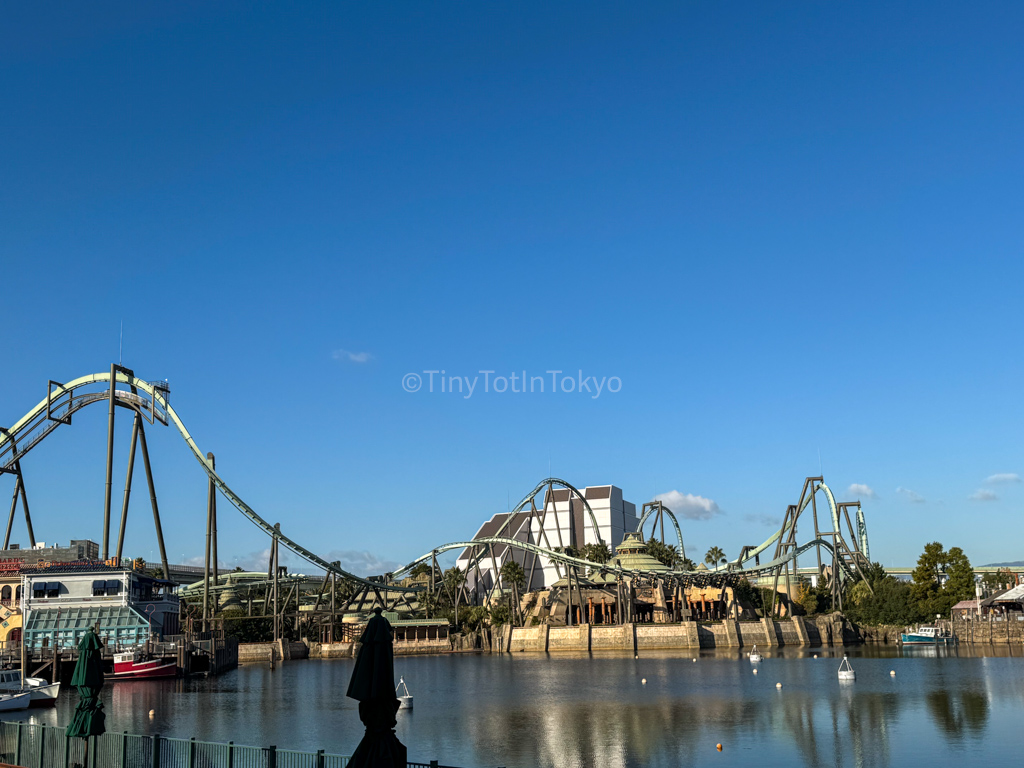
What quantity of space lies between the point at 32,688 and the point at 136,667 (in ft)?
65.9

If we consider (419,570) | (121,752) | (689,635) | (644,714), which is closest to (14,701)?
(121,752)

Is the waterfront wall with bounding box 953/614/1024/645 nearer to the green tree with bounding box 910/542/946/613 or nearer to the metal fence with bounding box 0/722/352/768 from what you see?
the green tree with bounding box 910/542/946/613

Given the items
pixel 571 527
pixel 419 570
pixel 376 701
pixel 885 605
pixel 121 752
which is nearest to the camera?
pixel 376 701

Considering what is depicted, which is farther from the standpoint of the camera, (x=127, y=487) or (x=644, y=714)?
(x=127, y=487)

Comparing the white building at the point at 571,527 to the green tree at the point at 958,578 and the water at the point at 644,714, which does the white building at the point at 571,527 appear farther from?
the water at the point at 644,714

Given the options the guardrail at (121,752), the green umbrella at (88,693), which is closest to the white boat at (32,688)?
the green umbrella at (88,693)

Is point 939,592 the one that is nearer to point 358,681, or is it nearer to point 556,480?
point 556,480

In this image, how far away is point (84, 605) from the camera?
7388 cm

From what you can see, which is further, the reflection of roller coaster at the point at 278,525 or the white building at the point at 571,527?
the white building at the point at 571,527

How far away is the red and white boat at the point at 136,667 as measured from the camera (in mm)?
65750

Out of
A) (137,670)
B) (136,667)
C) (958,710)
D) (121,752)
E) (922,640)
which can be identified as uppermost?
(121,752)

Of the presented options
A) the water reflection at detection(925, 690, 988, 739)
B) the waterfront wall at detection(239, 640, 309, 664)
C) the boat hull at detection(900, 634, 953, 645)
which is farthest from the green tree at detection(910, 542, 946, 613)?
the waterfront wall at detection(239, 640, 309, 664)

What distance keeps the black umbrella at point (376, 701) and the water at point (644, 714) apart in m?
15.8

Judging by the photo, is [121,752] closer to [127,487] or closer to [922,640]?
[127,487]
